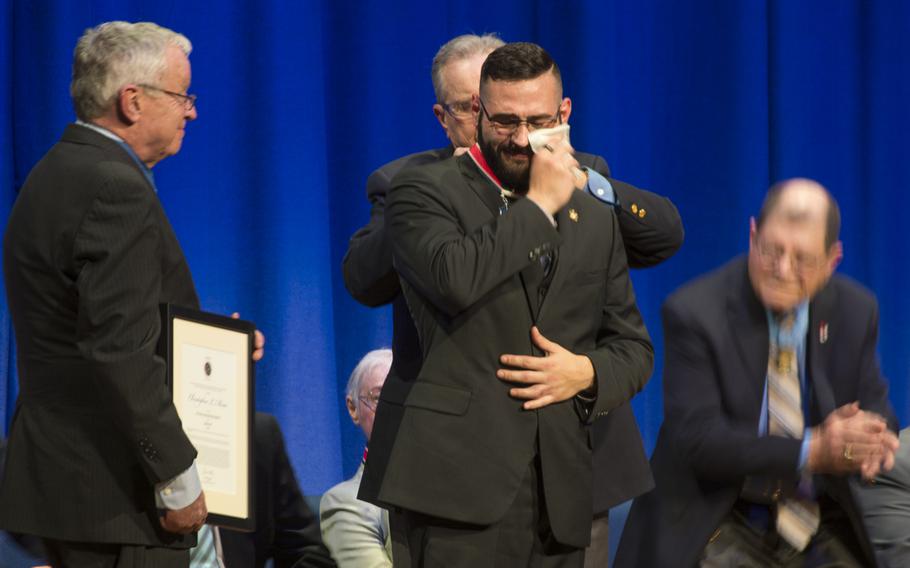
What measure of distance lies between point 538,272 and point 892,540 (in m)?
1.73

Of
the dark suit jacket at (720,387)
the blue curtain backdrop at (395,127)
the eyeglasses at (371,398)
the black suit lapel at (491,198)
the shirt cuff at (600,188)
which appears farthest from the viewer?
the blue curtain backdrop at (395,127)

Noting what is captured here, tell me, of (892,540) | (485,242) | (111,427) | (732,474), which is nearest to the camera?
(485,242)

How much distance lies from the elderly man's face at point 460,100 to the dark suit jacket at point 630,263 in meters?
0.30

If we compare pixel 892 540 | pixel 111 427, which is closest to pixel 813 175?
pixel 892 540

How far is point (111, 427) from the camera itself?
2555 millimetres

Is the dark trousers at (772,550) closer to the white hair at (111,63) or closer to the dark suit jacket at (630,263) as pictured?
the dark suit jacket at (630,263)

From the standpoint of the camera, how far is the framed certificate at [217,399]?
2660 mm

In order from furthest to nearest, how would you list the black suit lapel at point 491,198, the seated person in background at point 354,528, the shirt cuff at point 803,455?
the seated person in background at point 354,528 → the shirt cuff at point 803,455 → the black suit lapel at point 491,198

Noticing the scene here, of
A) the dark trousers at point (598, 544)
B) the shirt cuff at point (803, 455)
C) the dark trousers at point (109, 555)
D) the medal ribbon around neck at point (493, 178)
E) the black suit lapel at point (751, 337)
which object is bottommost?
the dark trousers at point (598, 544)

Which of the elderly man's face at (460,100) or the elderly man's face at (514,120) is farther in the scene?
the elderly man's face at (460,100)

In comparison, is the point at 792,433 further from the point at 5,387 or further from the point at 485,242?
the point at 5,387

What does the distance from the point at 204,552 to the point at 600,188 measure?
133cm

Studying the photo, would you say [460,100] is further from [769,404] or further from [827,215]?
[769,404]

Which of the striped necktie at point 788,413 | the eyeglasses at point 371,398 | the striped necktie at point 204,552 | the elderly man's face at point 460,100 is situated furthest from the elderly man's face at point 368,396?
the striped necktie at point 788,413
